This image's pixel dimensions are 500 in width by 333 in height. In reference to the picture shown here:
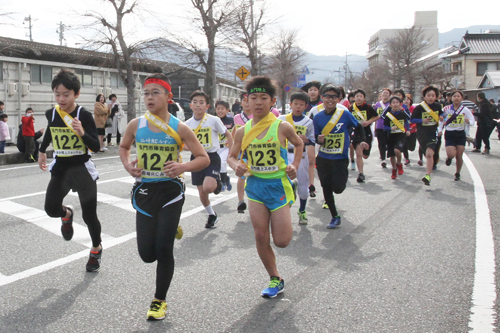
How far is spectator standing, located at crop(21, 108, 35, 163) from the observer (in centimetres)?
1482

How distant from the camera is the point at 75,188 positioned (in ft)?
16.1

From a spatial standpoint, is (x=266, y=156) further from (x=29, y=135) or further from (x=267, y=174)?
(x=29, y=135)

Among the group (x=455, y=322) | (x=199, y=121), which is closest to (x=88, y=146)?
(x=199, y=121)

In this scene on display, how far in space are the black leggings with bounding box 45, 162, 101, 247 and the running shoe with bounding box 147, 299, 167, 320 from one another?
1.44 m

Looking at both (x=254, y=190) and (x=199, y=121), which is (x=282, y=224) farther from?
(x=199, y=121)

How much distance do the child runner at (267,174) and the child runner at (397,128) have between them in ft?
26.8

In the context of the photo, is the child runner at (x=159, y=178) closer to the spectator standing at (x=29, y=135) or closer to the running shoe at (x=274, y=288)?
the running shoe at (x=274, y=288)

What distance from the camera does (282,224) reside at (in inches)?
170

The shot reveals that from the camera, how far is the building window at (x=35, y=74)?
24.8 metres

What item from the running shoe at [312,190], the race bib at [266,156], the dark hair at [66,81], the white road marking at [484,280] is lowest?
the white road marking at [484,280]

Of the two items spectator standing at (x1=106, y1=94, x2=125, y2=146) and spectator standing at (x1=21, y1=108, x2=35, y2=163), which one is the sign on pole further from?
spectator standing at (x1=21, y1=108, x2=35, y2=163)

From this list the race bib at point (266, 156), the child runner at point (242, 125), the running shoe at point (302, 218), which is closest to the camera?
the race bib at point (266, 156)

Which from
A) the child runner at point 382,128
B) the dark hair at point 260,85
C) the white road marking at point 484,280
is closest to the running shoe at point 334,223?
the white road marking at point 484,280

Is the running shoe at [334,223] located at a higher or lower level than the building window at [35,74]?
lower
